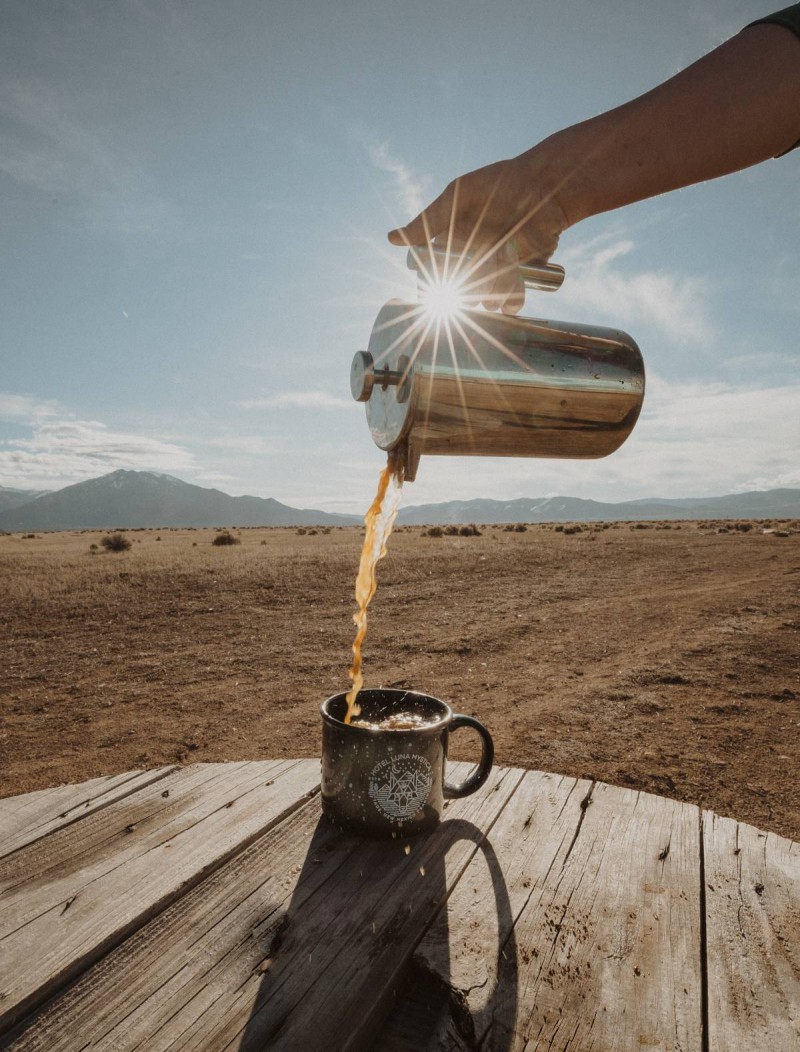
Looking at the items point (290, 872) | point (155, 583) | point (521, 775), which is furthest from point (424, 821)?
point (155, 583)

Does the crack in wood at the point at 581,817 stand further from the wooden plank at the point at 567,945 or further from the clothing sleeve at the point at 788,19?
the clothing sleeve at the point at 788,19

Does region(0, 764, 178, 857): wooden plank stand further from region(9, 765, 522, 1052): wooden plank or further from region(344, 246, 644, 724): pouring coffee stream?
region(344, 246, 644, 724): pouring coffee stream

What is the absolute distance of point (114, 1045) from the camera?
0.88 m

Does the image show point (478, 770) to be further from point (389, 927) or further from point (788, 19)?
point (788, 19)

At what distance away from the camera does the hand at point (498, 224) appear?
3.71 feet

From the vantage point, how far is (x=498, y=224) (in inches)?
47.7

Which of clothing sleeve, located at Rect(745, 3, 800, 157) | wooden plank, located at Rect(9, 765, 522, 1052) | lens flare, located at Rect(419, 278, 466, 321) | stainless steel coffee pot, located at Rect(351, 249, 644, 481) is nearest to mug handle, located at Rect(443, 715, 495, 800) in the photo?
wooden plank, located at Rect(9, 765, 522, 1052)

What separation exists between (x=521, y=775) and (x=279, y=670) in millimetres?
5335

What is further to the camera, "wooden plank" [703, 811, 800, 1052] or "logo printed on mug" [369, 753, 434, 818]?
"logo printed on mug" [369, 753, 434, 818]

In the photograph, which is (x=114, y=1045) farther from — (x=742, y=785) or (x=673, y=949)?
(x=742, y=785)

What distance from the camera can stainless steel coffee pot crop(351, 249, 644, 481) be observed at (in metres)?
1.22

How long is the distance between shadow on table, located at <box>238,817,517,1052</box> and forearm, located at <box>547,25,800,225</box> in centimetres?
142

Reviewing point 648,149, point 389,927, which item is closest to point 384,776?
point 389,927

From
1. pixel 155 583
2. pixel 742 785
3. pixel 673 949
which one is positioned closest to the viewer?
pixel 673 949
